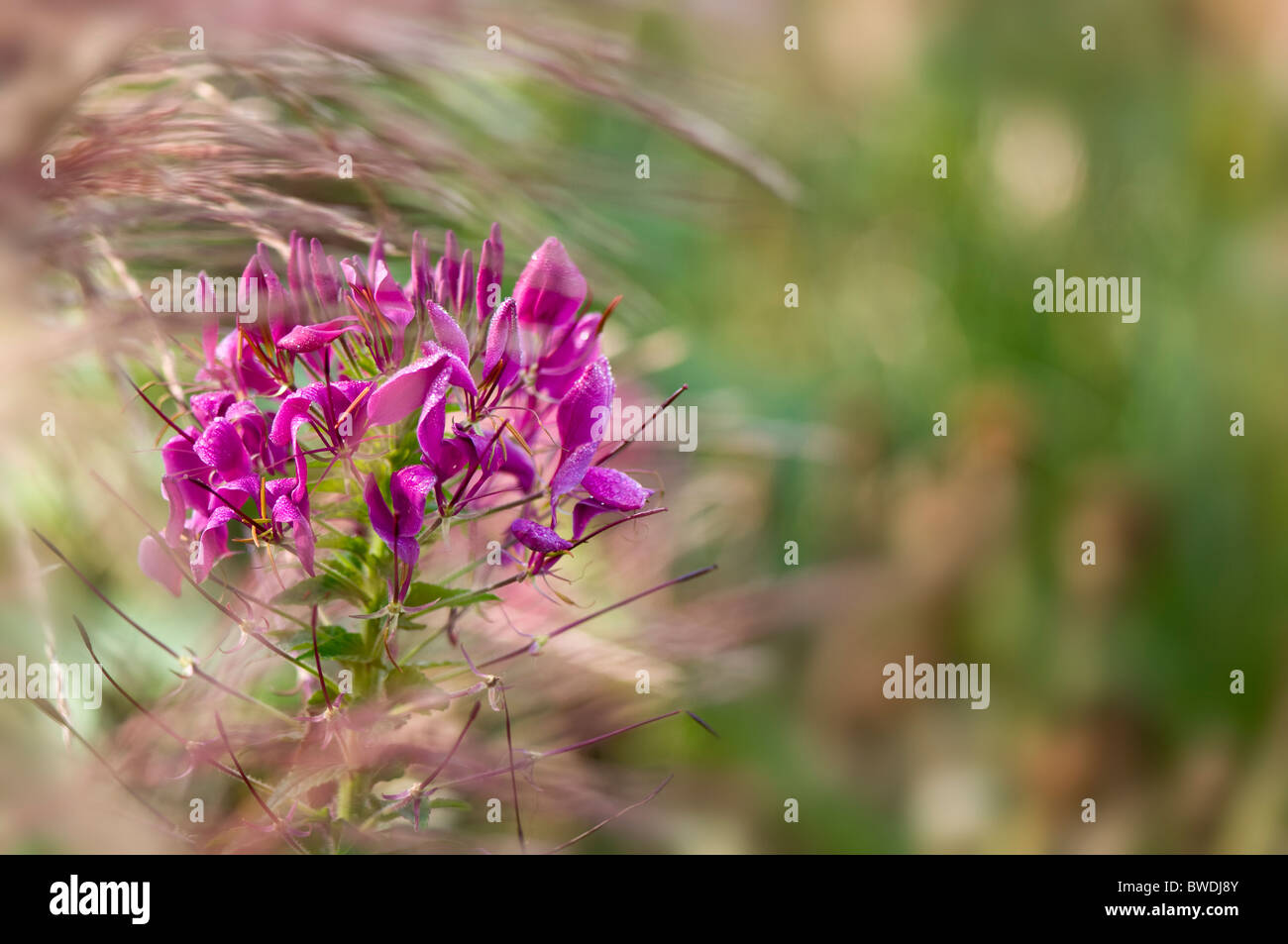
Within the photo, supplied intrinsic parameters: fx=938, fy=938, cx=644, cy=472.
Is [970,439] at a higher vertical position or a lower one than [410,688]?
higher

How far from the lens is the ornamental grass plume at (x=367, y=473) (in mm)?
188

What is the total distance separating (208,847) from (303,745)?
34 millimetres

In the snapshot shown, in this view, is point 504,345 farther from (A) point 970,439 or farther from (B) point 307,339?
(A) point 970,439

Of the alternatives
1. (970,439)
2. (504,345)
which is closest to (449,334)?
(504,345)

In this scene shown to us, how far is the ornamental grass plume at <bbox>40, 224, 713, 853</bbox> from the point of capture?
19 centimetres

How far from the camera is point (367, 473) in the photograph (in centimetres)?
20

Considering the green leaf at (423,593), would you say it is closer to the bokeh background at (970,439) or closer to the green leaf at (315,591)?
the green leaf at (315,591)

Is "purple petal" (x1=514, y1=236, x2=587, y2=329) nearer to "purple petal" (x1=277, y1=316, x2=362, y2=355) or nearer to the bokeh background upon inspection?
"purple petal" (x1=277, y1=316, x2=362, y2=355)

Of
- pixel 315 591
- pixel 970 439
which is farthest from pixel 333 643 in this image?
pixel 970 439

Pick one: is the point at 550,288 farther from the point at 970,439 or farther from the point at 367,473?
the point at 970,439

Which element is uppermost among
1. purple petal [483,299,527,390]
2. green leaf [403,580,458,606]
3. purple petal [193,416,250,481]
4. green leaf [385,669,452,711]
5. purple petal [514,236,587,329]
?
purple petal [514,236,587,329]

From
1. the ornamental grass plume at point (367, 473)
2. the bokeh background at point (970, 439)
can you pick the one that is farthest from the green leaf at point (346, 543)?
the bokeh background at point (970, 439)

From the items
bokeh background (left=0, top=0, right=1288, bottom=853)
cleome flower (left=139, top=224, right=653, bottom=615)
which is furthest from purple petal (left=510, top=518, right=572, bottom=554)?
bokeh background (left=0, top=0, right=1288, bottom=853)

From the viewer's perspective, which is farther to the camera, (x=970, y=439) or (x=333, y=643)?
(x=970, y=439)
